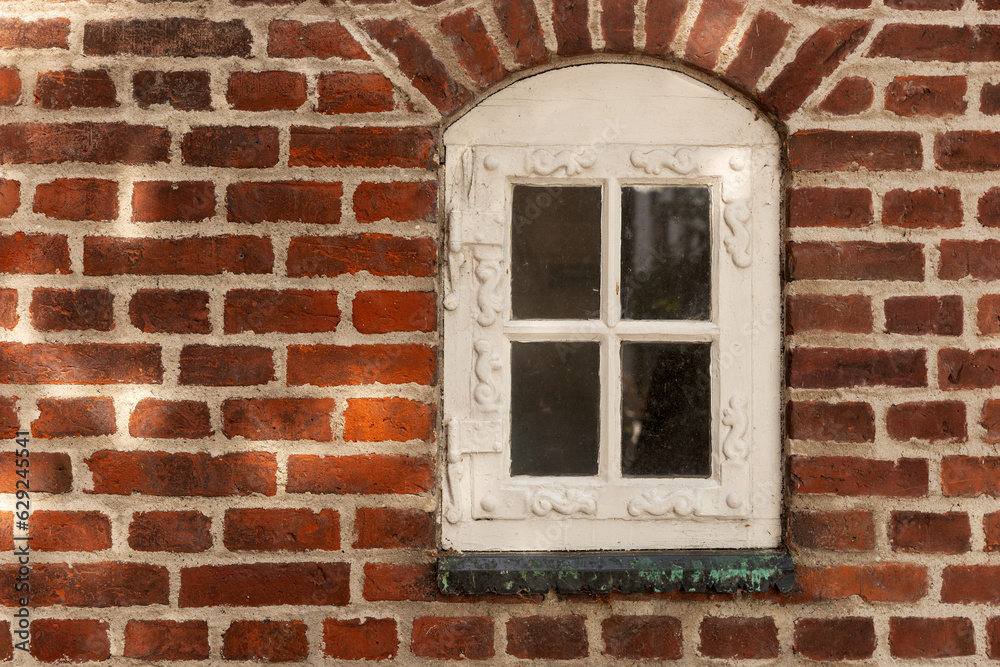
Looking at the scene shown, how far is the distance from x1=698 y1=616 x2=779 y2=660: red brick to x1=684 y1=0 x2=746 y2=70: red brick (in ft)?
3.99

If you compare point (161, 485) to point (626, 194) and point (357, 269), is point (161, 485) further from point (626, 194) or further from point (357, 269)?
point (626, 194)

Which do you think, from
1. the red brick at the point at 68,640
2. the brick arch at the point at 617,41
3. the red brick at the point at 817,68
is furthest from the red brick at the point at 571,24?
the red brick at the point at 68,640

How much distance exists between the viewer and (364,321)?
1.38 m

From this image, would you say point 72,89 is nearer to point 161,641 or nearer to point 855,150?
point 161,641

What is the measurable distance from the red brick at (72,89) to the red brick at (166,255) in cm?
29

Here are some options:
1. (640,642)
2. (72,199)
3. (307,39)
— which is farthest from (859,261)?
(72,199)

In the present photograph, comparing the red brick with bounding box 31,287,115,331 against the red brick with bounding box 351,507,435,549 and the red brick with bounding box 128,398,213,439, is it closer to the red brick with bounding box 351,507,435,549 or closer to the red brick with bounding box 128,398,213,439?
the red brick with bounding box 128,398,213,439

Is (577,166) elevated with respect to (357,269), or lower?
elevated

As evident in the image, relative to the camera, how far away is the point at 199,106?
4.51ft

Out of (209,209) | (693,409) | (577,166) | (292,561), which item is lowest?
(292,561)

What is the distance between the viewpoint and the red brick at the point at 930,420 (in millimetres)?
1391

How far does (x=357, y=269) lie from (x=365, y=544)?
0.59m

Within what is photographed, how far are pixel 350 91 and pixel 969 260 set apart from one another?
4.52 ft

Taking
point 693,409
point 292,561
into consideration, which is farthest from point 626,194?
point 292,561
